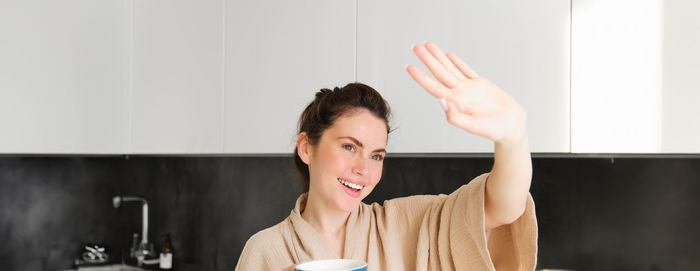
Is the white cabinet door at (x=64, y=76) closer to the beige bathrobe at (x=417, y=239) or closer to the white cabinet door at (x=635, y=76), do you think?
the beige bathrobe at (x=417, y=239)

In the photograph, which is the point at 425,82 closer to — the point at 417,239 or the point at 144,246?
the point at 417,239

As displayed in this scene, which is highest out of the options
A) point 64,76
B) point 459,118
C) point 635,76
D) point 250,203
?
point 64,76

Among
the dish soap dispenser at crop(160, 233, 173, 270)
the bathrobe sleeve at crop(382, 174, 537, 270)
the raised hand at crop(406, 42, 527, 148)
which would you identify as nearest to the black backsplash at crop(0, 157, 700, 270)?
the dish soap dispenser at crop(160, 233, 173, 270)

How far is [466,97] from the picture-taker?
816 mm

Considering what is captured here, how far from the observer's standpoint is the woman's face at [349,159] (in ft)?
4.00

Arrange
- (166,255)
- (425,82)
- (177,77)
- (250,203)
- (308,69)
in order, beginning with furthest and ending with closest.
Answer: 1. (166,255)
2. (250,203)
3. (177,77)
4. (308,69)
5. (425,82)

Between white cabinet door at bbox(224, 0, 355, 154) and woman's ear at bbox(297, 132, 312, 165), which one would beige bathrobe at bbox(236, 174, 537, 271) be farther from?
white cabinet door at bbox(224, 0, 355, 154)

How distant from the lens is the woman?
1.11 metres

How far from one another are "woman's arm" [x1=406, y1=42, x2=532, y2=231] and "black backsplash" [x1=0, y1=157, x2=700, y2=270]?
71 cm

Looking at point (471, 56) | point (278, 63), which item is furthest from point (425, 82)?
point (278, 63)

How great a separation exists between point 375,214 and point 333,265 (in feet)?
1.60

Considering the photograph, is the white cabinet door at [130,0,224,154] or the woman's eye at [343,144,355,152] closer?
the woman's eye at [343,144,355,152]

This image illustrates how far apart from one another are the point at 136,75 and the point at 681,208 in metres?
2.00

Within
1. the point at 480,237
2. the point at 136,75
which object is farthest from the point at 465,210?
the point at 136,75
